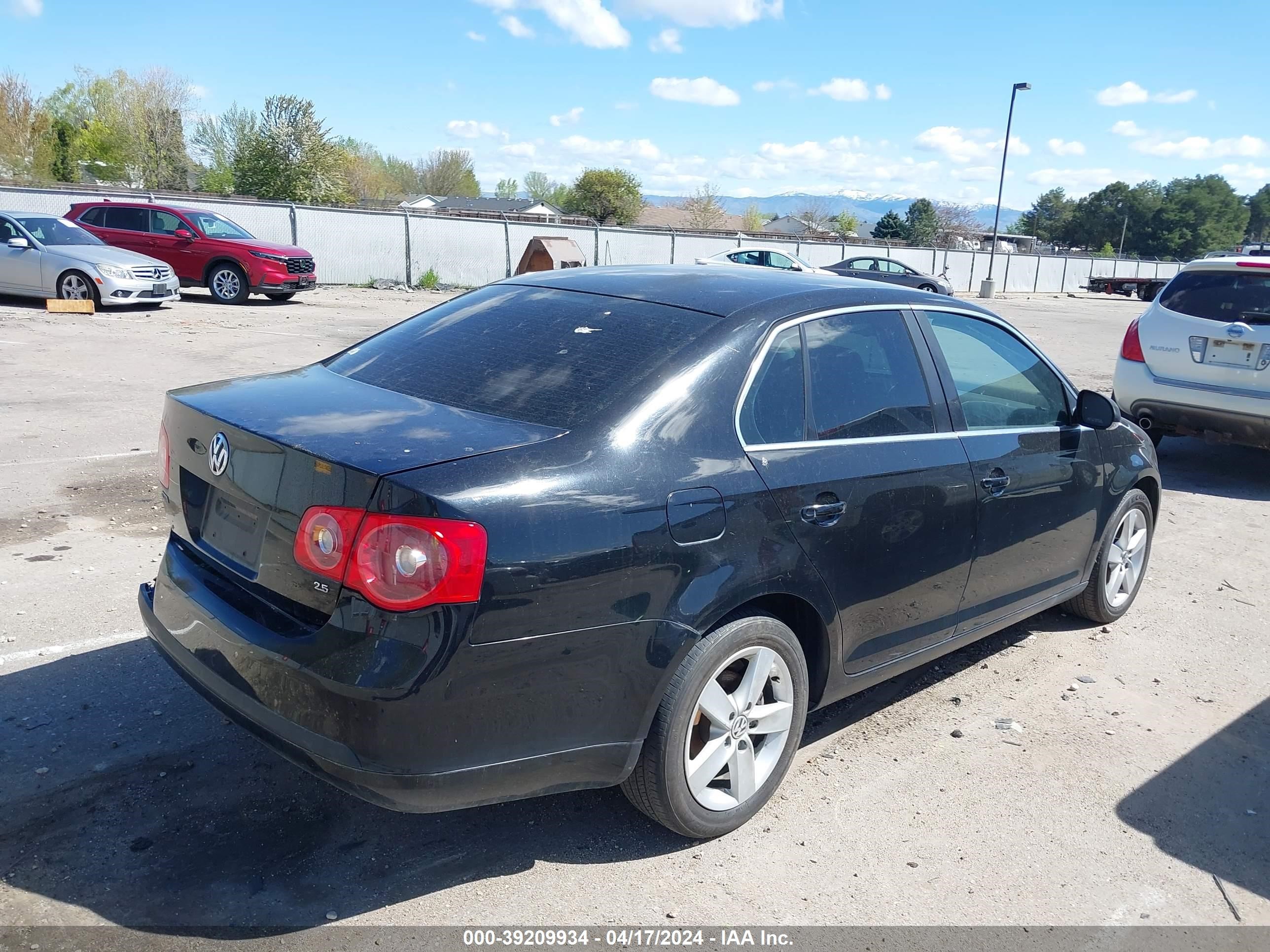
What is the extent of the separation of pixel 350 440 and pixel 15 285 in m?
16.8

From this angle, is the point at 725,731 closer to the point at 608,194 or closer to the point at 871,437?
the point at 871,437

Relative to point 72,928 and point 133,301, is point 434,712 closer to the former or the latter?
point 72,928

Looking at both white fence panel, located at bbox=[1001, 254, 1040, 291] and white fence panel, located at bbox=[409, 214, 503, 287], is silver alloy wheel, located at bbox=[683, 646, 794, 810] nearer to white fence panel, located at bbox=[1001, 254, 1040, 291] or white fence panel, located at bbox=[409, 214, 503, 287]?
white fence panel, located at bbox=[409, 214, 503, 287]

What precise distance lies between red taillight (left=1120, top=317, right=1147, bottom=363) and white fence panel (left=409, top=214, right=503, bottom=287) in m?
21.5

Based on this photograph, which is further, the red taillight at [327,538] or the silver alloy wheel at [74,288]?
the silver alloy wheel at [74,288]

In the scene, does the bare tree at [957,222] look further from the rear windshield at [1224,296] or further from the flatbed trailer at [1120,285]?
the rear windshield at [1224,296]

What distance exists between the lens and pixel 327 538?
270 centimetres

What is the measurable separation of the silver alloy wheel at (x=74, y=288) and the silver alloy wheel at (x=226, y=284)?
3160mm

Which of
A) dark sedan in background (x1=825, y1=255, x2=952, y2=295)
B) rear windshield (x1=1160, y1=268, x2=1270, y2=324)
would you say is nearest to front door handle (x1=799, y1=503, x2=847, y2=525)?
rear windshield (x1=1160, y1=268, x2=1270, y2=324)

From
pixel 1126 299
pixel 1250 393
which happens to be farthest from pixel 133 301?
pixel 1126 299

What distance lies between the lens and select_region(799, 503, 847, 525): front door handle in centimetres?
332

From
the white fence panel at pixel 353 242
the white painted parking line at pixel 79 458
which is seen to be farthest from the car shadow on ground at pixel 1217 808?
the white fence panel at pixel 353 242

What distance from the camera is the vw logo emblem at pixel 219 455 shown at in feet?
10.1

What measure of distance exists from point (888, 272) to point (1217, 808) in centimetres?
2739
